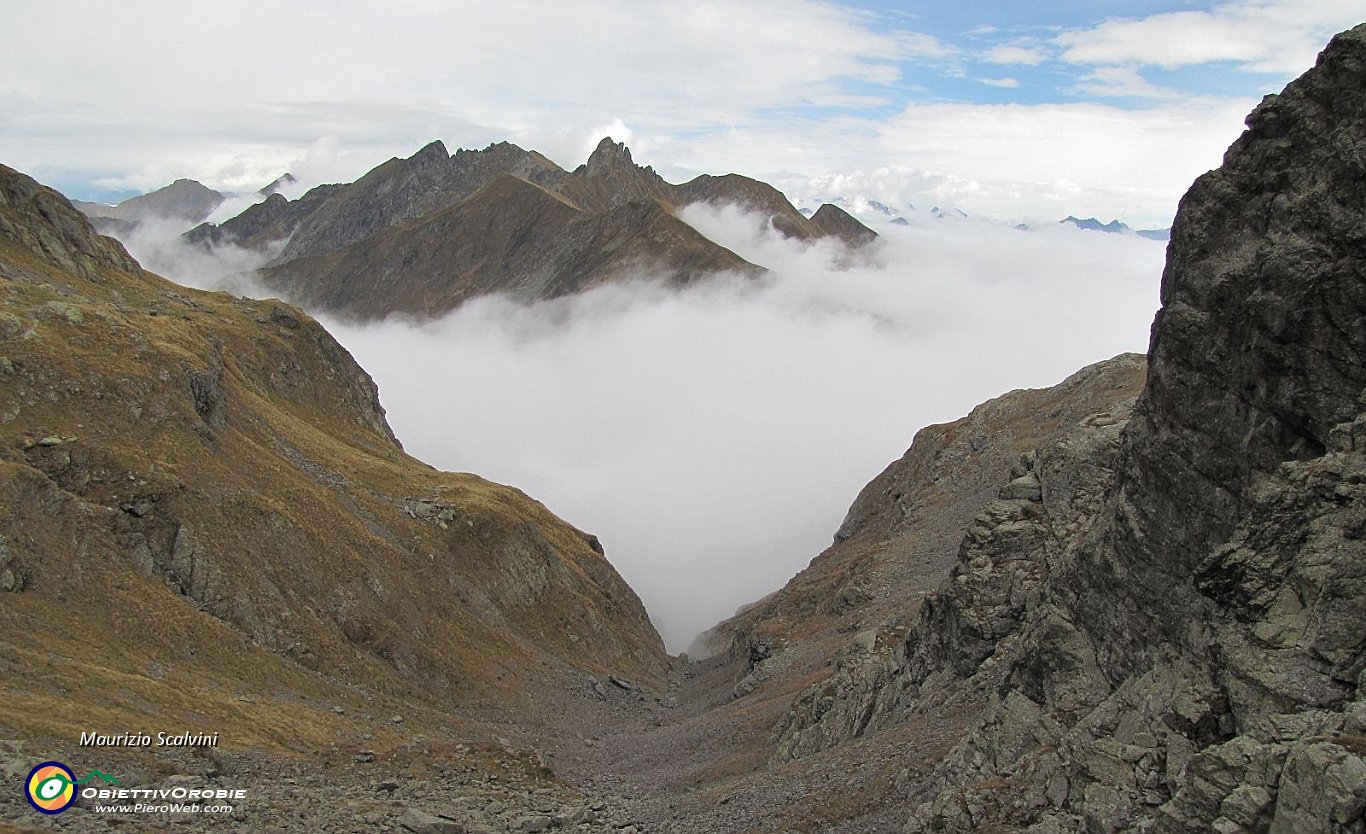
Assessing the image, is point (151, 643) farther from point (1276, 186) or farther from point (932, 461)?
point (932, 461)

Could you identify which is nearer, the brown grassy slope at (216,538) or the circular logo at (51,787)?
the circular logo at (51,787)

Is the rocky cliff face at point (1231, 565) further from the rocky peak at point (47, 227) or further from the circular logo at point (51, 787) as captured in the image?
the rocky peak at point (47, 227)

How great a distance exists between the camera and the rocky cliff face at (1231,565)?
18344 mm

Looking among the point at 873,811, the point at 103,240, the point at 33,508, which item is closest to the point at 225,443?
the point at 33,508

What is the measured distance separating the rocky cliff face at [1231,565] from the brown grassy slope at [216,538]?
36954 millimetres

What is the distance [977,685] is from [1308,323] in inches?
936

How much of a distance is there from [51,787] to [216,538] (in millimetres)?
38589

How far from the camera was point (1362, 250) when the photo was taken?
2259 centimetres

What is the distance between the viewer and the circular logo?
86.6 ft
